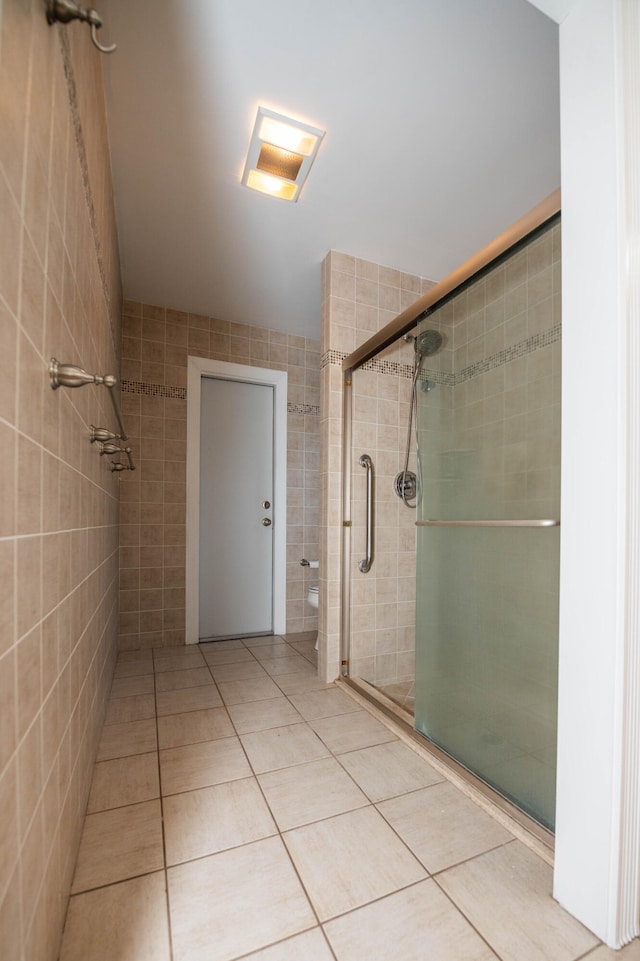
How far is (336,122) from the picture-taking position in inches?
59.5

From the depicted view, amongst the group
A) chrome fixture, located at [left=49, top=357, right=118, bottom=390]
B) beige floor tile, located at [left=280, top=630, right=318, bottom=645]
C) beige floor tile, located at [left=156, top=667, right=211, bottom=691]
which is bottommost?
beige floor tile, located at [left=280, top=630, right=318, bottom=645]

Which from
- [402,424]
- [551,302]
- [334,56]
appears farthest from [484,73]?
[402,424]

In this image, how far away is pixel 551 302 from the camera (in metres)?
1.14

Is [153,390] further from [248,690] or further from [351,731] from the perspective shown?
[351,731]

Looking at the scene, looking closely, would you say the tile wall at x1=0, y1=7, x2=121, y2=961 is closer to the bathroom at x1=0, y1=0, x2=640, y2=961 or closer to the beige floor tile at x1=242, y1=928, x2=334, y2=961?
the bathroom at x1=0, y1=0, x2=640, y2=961

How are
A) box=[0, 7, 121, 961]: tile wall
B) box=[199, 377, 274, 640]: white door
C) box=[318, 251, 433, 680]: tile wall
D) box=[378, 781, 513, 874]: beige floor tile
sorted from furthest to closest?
1. box=[199, 377, 274, 640]: white door
2. box=[318, 251, 433, 680]: tile wall
3. box=[378, 781, 513, 874]: beige floor tile
4. box=[0, 7, 121, 961]: tile wall

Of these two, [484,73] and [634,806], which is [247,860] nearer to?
[634,806]

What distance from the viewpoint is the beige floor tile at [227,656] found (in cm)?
254

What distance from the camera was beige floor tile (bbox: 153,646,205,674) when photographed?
2.45 metres

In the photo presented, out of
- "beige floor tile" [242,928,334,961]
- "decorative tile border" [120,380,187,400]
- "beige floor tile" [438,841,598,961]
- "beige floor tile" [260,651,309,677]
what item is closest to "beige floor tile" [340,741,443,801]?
"beige floor tile" [438,841,598,961]

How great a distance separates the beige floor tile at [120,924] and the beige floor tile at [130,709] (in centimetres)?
90

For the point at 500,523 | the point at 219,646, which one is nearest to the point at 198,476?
the point at 219,646

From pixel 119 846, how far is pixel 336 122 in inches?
95.2

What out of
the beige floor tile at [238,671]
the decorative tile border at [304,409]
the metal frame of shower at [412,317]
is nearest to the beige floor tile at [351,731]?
the metal frame of shower at [412,317]
